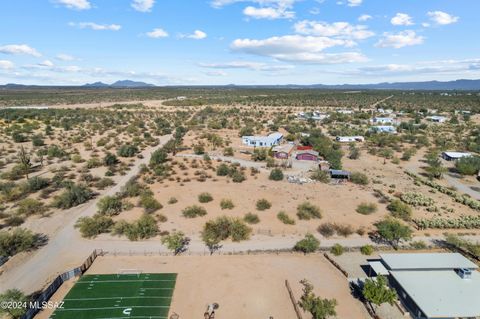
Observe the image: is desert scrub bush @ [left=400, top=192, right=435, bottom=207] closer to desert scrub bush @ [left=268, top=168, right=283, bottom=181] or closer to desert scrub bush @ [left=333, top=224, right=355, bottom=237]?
desert scrub bush @ [left=333, top=224, right=355, bottom=237]

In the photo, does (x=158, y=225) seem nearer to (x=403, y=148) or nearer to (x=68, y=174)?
(x=68, y=174)

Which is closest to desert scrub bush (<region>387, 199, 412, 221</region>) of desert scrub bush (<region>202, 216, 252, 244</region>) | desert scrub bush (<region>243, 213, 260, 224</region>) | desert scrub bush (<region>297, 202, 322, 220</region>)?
desert scrub bush (<region>297, 202, 322, 220</region>)

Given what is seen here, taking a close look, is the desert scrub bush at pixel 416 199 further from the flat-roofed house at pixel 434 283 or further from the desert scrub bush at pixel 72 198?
the desert scrub bush at pixel 72 198

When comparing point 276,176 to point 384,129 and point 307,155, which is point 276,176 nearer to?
point 307,155

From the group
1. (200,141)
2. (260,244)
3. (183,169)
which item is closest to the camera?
(260,244)

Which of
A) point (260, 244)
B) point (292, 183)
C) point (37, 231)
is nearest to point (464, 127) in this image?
point (292, 183)

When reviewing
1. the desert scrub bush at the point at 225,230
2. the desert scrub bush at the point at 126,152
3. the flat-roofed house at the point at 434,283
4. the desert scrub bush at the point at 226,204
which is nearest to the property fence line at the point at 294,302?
the flat-roofed house at the point at 434,283
